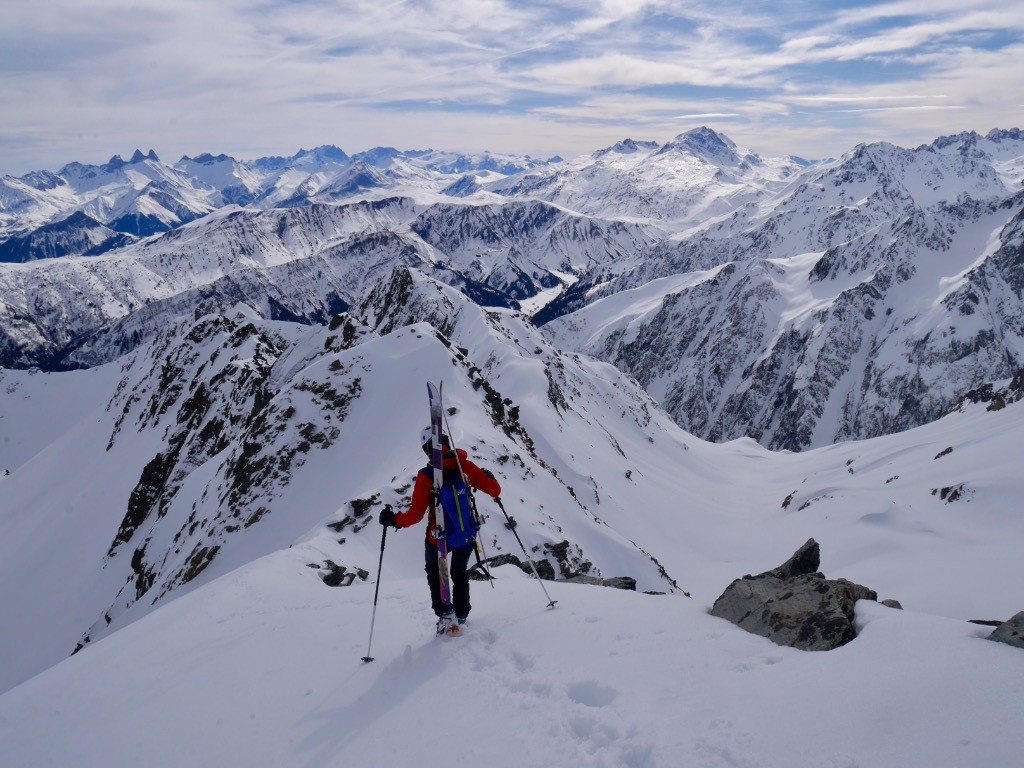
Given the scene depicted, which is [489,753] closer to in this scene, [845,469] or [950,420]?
[845,469]

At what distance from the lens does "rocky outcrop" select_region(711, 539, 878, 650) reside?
891cm

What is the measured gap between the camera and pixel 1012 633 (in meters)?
7.40

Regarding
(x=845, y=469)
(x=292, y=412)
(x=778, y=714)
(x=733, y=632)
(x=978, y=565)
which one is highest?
(x=778, y=714)

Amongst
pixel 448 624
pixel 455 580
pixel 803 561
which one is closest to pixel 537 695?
pixel 448 624

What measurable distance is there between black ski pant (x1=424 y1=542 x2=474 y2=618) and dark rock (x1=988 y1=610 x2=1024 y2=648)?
782 cm

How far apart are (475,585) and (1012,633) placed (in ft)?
34.9

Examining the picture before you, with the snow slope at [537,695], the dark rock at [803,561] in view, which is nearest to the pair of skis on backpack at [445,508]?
the snow slope at [537,695]

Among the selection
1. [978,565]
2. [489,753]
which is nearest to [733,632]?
[489,753]

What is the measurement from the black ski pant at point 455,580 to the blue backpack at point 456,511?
20cm

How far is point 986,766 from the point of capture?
5102 mm

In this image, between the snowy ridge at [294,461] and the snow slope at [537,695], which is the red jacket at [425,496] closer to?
the snow slope at [537,695]

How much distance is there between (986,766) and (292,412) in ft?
127

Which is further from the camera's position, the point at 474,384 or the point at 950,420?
the point at 950,420

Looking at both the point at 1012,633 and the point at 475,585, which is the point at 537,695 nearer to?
the point at 1012,633
